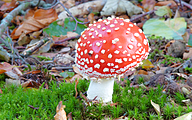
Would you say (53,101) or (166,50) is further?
(166,50)

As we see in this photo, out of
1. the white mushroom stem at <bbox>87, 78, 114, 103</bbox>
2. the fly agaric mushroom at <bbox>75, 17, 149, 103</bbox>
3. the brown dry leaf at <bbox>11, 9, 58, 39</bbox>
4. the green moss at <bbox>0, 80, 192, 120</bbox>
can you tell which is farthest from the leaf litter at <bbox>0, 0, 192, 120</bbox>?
the fly agaric mushroom at <bbox>75, 17, 149, 103</bbox>

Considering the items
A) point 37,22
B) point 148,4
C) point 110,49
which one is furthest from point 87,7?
point 110,49

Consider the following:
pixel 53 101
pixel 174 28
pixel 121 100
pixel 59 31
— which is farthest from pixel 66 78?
pixel 174 28

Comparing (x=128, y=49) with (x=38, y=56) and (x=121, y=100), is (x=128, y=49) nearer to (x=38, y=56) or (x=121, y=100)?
(x=121, y=100)

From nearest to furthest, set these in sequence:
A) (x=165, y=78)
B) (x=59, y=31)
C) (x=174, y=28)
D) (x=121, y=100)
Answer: (x=121, y=100) → (x=165, y=78) → (x=174, y=28) → (x=59, y=31)

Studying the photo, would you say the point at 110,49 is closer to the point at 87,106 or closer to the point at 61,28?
the point at 87,106
